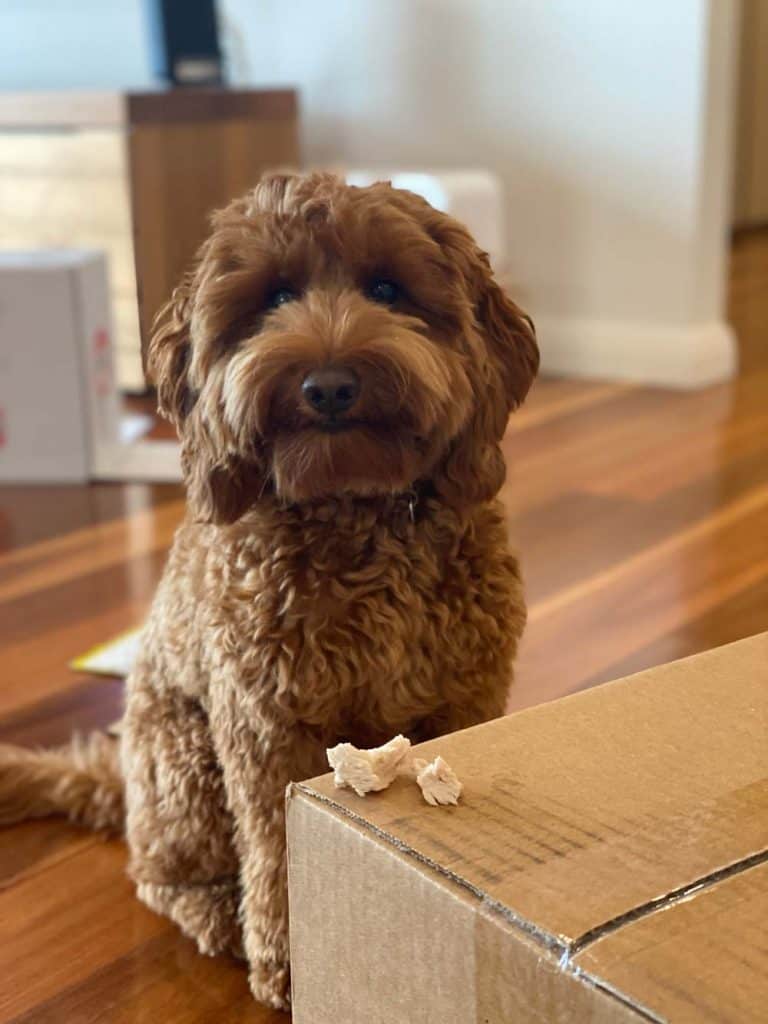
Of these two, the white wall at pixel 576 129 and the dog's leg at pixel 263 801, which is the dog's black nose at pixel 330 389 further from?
the white wall at pixel 576 129

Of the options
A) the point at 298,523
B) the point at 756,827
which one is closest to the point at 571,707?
the point at 756,827

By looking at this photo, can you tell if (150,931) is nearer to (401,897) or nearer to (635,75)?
(401,897)

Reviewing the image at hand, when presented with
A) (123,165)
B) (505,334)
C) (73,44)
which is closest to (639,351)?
(123,165)

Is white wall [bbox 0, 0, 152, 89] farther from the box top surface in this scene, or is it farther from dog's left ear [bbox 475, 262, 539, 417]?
the box top surface

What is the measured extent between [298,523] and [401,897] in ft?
1.58

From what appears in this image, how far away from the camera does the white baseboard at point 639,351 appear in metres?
3.90

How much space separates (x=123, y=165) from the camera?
3.70 metres

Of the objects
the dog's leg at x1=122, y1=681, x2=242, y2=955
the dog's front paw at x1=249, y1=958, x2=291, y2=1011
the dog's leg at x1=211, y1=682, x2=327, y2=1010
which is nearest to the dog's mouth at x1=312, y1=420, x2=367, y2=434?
the dog's leg at x1=211, y1=682, x2=327, y2=1010

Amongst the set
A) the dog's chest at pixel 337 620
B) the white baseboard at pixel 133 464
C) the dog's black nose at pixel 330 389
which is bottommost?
the white baseboard at pixel 133 464

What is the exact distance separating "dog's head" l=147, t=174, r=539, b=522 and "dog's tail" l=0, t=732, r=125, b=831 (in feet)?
1.81

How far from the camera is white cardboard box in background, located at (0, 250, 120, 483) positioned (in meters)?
3.07

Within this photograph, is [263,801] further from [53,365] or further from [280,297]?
[53,365]

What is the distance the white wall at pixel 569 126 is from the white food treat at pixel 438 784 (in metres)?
3.12

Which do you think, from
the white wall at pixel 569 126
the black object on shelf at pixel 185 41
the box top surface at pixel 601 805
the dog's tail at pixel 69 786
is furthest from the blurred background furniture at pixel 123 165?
the box top surface at pixel 601 805
